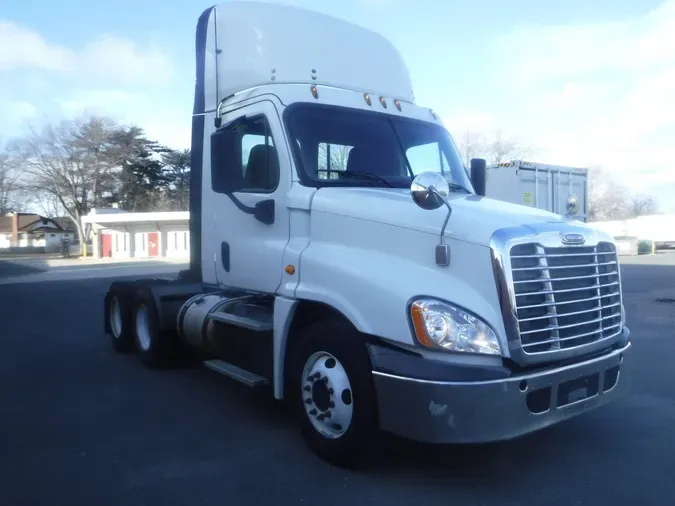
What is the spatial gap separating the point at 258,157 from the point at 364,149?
0.93m

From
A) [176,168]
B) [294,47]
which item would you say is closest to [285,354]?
[294,47]

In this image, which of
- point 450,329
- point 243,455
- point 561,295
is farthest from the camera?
point 243,455

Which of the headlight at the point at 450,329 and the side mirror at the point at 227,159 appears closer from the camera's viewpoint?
the headlight at the point at 450,329

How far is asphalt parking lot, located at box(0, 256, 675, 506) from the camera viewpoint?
4.02m

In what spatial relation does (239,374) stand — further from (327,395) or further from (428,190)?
(428,190)

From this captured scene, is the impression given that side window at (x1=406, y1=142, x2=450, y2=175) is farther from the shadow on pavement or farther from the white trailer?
the shadow on pavement

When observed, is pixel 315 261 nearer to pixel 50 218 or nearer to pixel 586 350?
pixel 586 350

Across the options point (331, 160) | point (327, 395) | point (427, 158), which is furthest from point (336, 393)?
point (427, 158)

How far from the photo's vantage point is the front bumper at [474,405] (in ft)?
12.1

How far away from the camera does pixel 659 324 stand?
11.4 meters

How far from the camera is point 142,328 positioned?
25.6 ft

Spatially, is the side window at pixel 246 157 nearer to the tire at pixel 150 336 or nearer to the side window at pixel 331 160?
the side window at pixel 331 160

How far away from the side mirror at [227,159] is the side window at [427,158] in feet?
4.95

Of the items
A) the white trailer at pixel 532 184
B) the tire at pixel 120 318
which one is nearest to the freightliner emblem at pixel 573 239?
the tire at pixel 120 318
